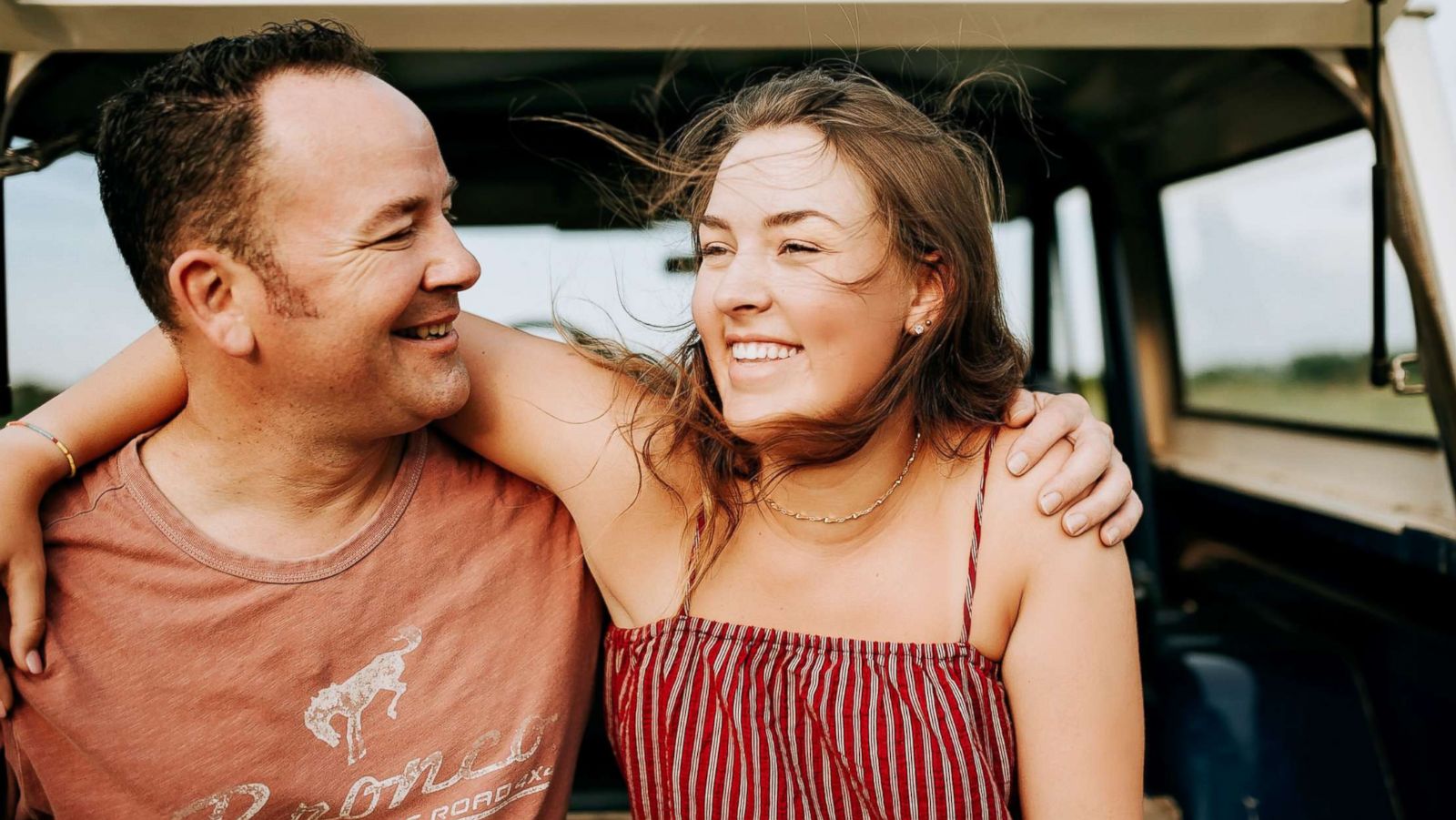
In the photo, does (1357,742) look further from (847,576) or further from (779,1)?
(779,1)

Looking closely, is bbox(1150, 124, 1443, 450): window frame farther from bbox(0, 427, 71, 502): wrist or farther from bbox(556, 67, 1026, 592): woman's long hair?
bbox(0, 427, 71, 502): wrist

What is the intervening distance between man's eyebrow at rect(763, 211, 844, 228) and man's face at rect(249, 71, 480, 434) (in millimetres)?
428

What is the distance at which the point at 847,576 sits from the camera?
5.38 ft

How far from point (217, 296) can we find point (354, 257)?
0.67 ft

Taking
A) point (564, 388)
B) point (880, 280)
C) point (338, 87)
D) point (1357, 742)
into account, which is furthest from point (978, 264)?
point (1357, 742)

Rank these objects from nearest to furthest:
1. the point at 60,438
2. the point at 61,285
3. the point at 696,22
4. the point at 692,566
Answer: the point at 60,438
the point at 696,22
the point at 692,566
the point at 61,285

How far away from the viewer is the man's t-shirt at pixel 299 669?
1.40m

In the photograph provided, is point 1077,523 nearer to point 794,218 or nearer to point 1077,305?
point 794,218

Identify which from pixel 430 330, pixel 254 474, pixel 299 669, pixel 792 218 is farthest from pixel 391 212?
pixel 299 669

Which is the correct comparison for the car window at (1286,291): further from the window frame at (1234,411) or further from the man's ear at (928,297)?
the man's ear at (928,297)

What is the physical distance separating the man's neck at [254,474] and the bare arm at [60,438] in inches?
1.9

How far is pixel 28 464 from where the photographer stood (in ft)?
4.55

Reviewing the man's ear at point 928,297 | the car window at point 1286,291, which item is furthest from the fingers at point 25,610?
the car window at point 1286,291

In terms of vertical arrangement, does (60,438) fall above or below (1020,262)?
below
